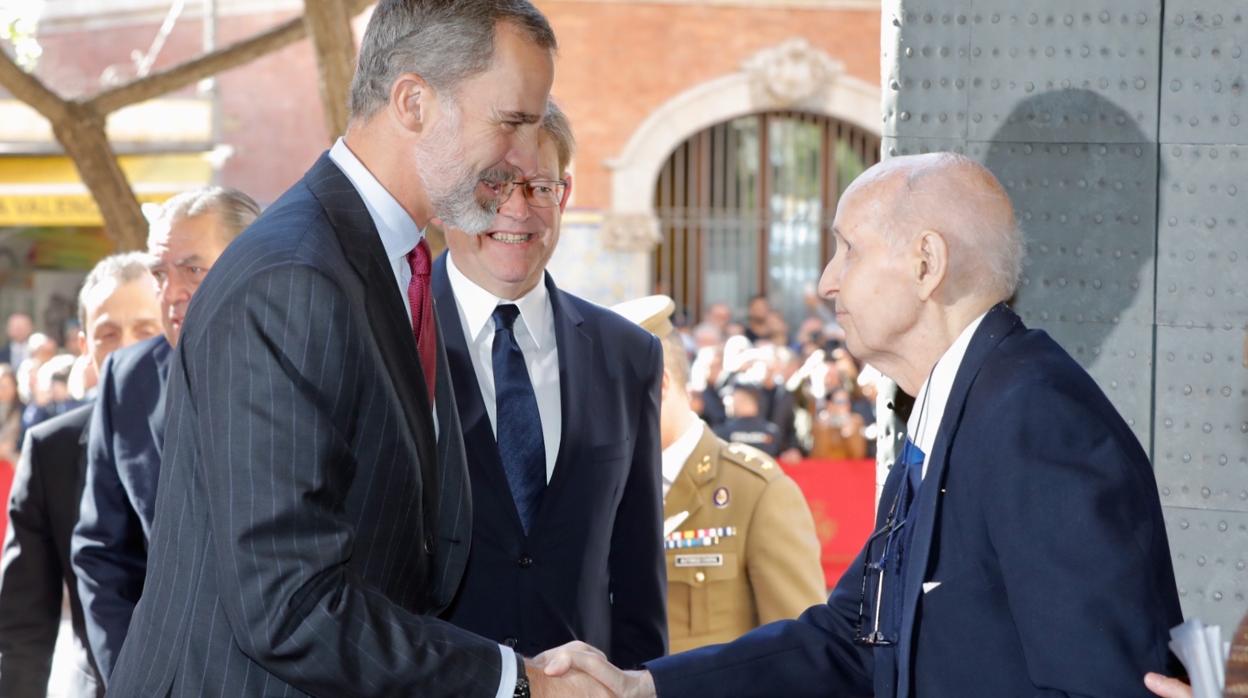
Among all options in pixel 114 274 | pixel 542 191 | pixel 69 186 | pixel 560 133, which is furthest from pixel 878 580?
pixel 69 186

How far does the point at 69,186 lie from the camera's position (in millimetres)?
21344

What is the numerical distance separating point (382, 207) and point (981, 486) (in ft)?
3.34

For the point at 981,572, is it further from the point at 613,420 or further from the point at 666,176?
the point at 666,176

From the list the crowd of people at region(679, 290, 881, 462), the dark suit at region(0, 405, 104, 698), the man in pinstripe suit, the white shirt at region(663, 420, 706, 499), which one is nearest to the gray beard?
the man in pinstripe suit

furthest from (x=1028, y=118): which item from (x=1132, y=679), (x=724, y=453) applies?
(x=1132, y=679)

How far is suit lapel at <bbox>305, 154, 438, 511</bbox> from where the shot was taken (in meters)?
2.39

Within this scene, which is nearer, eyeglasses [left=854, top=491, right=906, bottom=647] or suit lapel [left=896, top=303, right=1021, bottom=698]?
suit lapel [left=896, top=303, right=1021, bottom=698]

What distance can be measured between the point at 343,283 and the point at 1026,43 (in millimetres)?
2496

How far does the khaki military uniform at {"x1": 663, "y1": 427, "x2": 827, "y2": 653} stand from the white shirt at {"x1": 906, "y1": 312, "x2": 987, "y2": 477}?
1.60 m

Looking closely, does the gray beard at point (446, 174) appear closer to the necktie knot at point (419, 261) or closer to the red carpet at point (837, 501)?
the necktie knot at point (419, 261)

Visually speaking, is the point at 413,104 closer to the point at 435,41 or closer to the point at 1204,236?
the point at 435,41

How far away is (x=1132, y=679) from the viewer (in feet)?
7.38

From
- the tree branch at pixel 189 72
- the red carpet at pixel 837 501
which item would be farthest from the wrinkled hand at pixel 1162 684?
the red carpet at pixel 837 501

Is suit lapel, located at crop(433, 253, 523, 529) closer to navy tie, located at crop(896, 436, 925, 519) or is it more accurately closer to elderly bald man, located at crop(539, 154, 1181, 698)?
elderly bald man, located at crop(539, 154, 1181, 698)
